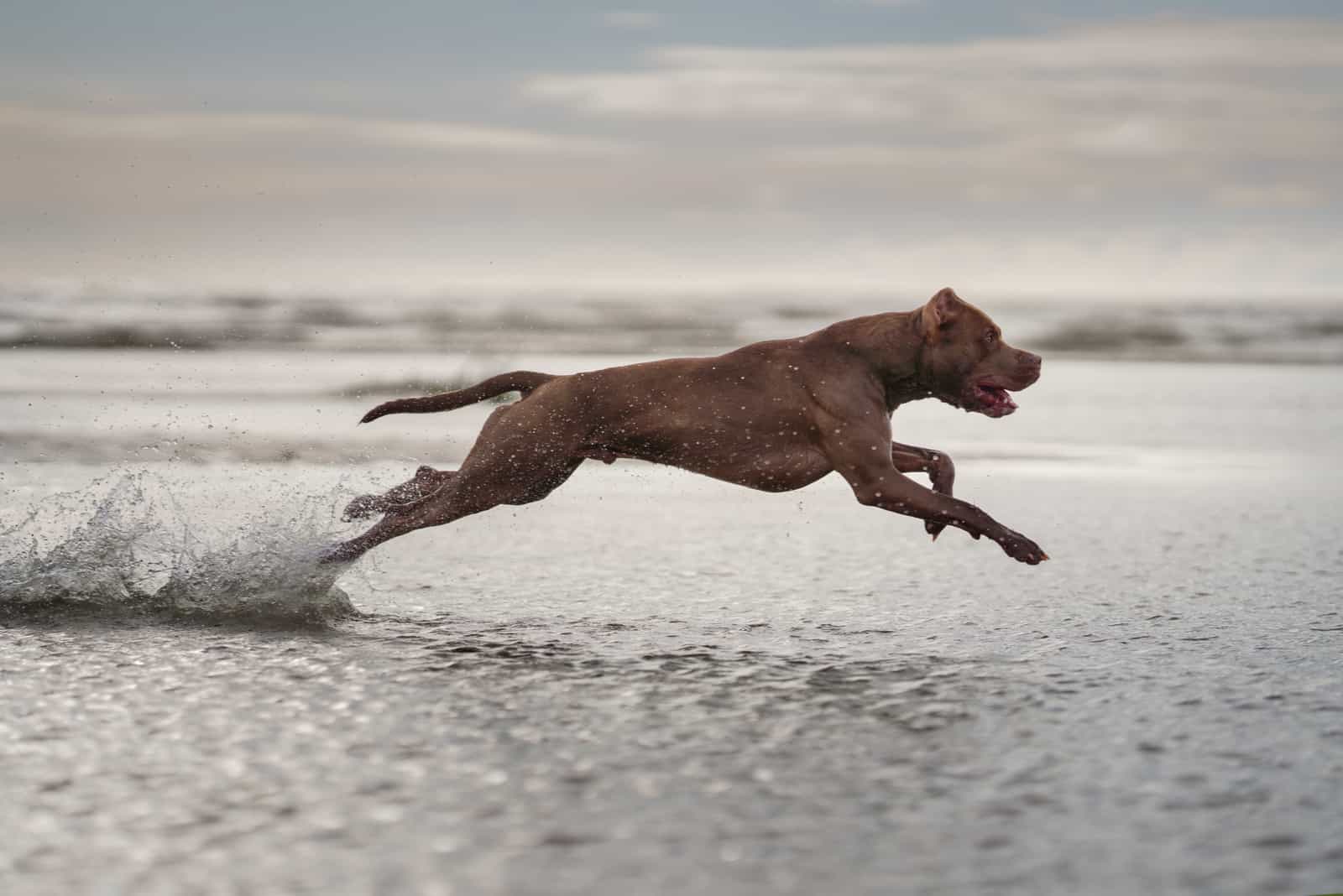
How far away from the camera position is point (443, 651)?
555 centimetres

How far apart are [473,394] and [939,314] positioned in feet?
6.08

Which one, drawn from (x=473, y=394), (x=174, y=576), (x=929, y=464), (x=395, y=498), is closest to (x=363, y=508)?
(x=395, y=498)

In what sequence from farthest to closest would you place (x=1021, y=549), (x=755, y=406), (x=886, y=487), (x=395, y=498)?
(x=395, y=498)
(x=755, y=406)
(x=886, y=487)
(x=1021, y=549)

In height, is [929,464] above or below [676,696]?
above

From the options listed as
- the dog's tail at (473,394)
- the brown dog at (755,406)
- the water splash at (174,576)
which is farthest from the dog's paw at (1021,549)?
the water splash at (174,576)

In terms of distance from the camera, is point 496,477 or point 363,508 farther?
point 363,508

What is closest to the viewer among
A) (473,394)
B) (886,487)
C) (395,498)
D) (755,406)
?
(886,487)

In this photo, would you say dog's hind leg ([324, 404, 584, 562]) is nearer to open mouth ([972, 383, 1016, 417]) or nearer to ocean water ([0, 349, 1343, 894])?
ocean water ([0, 349, 1343, 894])

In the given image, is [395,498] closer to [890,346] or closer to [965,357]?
[890,346]

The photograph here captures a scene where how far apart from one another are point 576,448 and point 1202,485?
5332 mm

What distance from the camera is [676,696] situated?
485 cm

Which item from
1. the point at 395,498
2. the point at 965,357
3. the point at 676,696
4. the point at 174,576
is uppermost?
the point at 965,357

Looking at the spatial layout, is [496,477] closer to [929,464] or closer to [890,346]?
[890,346]

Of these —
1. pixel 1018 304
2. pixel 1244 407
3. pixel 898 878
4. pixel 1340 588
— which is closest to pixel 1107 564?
pixel 1340 588
